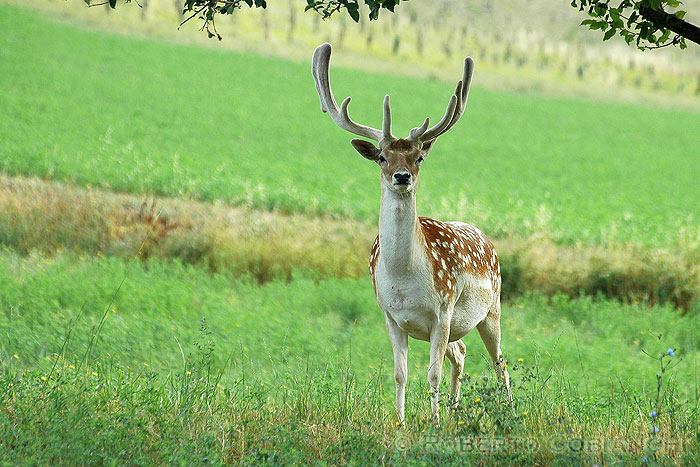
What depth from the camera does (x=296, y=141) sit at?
26.9 metres

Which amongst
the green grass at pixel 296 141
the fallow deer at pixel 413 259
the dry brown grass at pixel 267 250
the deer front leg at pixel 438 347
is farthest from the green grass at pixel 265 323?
the green grass at pixel 296 141

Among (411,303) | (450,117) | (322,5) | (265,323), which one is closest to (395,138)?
(450,117)

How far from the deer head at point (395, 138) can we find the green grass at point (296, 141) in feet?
34.7

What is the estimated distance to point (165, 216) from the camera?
46.5ft

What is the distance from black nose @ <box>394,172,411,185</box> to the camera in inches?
203

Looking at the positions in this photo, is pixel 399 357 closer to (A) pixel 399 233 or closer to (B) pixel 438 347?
(B) pixel 438 347

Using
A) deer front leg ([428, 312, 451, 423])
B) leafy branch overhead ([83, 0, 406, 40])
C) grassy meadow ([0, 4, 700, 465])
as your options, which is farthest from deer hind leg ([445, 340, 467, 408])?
leafy branch overhead ([83, 0, 406, 40])

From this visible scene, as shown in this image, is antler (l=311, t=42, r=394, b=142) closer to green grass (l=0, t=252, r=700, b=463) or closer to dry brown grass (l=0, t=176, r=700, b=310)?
green grass (l=0, t=252, r=700, b=463)

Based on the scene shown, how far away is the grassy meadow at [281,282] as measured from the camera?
200 inches

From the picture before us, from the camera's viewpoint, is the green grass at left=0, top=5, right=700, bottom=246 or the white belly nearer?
the white belly

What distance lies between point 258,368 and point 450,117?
4.30m

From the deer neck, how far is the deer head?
9 cm

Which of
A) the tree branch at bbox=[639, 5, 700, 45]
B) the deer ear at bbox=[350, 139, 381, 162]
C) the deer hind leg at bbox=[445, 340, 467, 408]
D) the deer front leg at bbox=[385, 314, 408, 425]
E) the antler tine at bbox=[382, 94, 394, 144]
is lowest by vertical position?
the deer hind leg at bbox=[445, 340, 467, 408]

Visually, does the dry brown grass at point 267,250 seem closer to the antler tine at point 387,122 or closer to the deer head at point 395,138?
the deer head at point 395,138
